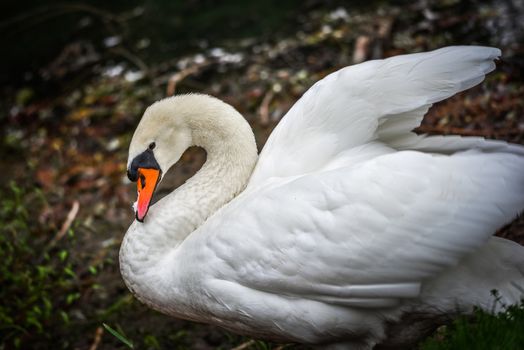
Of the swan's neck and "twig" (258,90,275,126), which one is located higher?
the swan's neck

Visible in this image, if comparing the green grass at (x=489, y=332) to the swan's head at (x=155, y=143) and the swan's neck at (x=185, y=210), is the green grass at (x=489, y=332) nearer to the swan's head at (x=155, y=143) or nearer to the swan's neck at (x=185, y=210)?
the swan's neck at (x=185, y=210)

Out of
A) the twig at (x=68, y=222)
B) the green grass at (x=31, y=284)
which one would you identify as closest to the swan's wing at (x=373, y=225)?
the green grass at (x=31, y=284)

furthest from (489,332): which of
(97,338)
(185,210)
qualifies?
(97,338)

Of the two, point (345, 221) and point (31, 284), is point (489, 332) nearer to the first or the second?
point (345, 221)

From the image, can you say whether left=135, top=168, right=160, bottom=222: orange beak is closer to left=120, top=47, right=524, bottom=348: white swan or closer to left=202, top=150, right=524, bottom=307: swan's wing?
left=120, top=47, right=524, bottom=348: white swan

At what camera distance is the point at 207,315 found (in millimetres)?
3053

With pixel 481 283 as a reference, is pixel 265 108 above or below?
below

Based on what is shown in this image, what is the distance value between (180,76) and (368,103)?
4.82 m

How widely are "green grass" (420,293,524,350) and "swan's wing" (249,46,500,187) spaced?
0.94 m

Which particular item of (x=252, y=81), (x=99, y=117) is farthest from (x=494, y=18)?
(x=99, y=117)

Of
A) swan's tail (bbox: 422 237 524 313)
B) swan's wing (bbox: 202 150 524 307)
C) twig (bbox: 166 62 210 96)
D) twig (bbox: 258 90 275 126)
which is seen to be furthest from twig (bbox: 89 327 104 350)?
twig (bbox: 166 62 210 96)

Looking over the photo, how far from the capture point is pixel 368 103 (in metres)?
2.98

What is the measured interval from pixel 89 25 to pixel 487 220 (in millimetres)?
9272

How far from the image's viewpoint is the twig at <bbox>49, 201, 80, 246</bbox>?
211 inches
